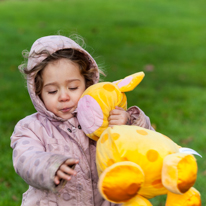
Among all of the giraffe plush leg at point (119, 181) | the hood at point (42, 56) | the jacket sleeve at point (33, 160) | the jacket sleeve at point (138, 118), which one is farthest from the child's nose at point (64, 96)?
the giraffe plush leg at point (119, 181)

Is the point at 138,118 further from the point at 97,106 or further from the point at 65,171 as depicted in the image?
the point at 65,171

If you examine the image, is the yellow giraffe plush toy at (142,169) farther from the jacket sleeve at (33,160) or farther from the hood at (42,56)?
the hood at (42,56)

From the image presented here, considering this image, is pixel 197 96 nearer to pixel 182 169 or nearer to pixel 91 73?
pixel 91 73

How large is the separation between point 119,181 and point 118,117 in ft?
1.86

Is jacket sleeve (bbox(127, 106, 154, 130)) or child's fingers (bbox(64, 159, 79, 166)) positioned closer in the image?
child's fingers (bbox(64, 159, 79, 166))

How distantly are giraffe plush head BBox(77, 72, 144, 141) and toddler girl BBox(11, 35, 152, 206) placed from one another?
0.19 ft

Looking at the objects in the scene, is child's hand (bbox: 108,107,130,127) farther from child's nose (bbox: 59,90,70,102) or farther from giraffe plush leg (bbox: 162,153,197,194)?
giraffe plush leg (bbox: 162,153,197,194)

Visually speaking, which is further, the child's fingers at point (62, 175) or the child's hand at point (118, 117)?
the child's hand at point (118, 117)

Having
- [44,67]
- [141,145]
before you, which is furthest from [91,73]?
[141,145]

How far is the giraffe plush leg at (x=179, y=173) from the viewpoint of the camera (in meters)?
1.54

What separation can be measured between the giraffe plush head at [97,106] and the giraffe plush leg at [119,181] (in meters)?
0.48

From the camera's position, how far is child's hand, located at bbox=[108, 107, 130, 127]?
6.55ft

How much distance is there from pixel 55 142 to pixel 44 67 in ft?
1.62

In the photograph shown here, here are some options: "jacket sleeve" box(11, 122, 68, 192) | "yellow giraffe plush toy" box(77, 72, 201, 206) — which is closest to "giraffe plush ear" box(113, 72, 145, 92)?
"yellow giraffe plush toy" box(77, 72, 201, 206)
